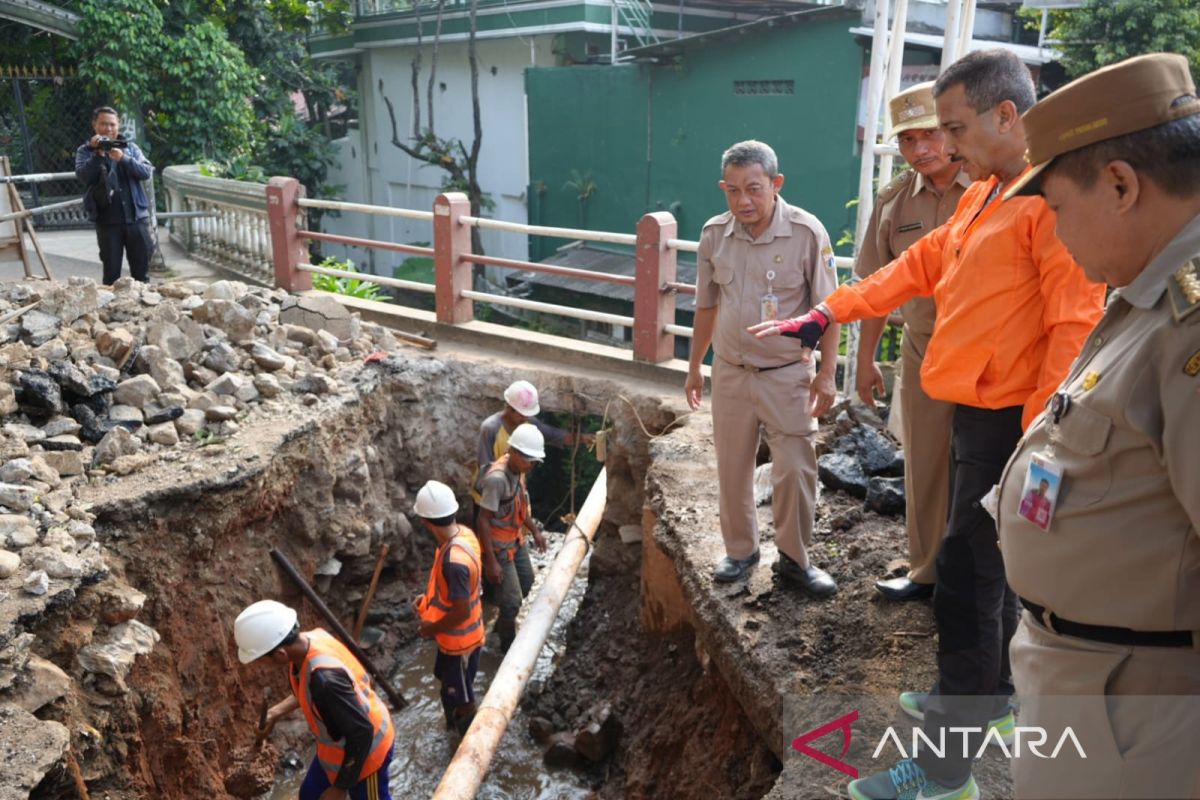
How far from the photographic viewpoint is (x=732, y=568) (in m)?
4.26

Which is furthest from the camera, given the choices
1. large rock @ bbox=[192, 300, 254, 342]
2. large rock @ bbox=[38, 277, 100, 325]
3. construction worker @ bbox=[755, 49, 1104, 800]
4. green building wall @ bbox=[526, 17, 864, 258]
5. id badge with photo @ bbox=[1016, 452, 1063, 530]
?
green building wall @ bbox=[526, 17, 864, 258]

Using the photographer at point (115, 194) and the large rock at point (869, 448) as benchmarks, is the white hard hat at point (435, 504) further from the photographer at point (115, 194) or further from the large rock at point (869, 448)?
the photographer at point (115, 194)

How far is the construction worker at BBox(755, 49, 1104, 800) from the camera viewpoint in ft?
8.09

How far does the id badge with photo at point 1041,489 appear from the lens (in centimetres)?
167

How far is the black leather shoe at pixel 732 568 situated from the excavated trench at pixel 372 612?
0.49 m

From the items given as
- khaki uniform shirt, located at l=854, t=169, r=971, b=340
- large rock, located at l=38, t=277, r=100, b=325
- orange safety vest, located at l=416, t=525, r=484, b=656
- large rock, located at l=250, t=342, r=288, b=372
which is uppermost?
khaki uniform shirt, located at l=854, t=169, r=971, b=340

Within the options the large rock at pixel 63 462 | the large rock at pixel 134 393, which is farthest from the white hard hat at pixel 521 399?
the large rock at pixel 63 462

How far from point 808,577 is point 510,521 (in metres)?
2.99

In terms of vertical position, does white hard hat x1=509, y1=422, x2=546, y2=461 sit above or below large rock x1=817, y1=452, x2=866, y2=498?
below

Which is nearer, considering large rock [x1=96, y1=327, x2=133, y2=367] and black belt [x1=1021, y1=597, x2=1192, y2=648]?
black belt [x1=1021, y1=597, x2=1192, y2=648]

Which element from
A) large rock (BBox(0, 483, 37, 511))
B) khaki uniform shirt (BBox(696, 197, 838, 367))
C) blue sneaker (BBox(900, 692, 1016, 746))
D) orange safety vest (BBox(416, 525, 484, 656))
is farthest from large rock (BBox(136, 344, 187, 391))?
blue sneaker (BBox(900, 692, 1016, 746))

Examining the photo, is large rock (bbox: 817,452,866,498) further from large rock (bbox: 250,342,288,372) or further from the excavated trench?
large rock (bbox: 250,342,288,372)

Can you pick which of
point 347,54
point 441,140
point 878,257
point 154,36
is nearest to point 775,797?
point 878,257

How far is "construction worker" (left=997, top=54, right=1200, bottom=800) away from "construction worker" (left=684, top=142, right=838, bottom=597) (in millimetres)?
2045
